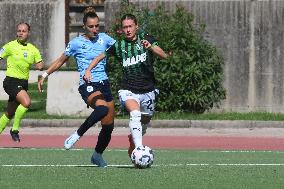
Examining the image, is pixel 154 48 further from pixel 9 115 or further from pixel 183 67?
pixel 183 67

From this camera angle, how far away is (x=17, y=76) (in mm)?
19297

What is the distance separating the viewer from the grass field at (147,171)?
11.9 meters

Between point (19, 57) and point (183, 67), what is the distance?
7932 millimetres

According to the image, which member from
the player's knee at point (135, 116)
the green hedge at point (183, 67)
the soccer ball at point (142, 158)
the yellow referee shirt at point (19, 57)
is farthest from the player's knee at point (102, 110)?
the green hedge at point (183, 67)

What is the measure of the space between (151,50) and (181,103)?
12253 millimetres

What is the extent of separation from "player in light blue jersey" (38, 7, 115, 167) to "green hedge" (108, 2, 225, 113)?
11.3 m

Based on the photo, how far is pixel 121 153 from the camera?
17.2 meters

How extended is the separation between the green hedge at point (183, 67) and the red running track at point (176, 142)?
4.57 meters

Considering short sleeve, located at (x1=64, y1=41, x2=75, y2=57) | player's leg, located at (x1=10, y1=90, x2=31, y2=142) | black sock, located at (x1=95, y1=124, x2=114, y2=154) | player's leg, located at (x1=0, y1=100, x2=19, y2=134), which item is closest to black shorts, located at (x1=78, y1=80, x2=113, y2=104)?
black sock, located at (x1=95, y1=124, x2=114, y2=154)

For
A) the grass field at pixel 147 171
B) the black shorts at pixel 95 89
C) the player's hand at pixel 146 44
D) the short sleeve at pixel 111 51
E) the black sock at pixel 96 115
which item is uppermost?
the player's hand at pixel 146 44

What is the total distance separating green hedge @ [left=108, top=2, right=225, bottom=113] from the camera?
1043 inches

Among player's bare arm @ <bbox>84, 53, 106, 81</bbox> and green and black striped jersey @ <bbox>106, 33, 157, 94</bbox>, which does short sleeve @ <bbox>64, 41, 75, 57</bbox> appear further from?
green and black striped jersey @ <bbox>106, 33, 157, 94</bbox>

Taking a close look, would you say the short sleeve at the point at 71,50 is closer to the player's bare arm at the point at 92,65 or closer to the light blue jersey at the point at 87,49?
the light blue jersey at the point at 87,49

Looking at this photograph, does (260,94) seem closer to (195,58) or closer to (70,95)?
(195,58)
